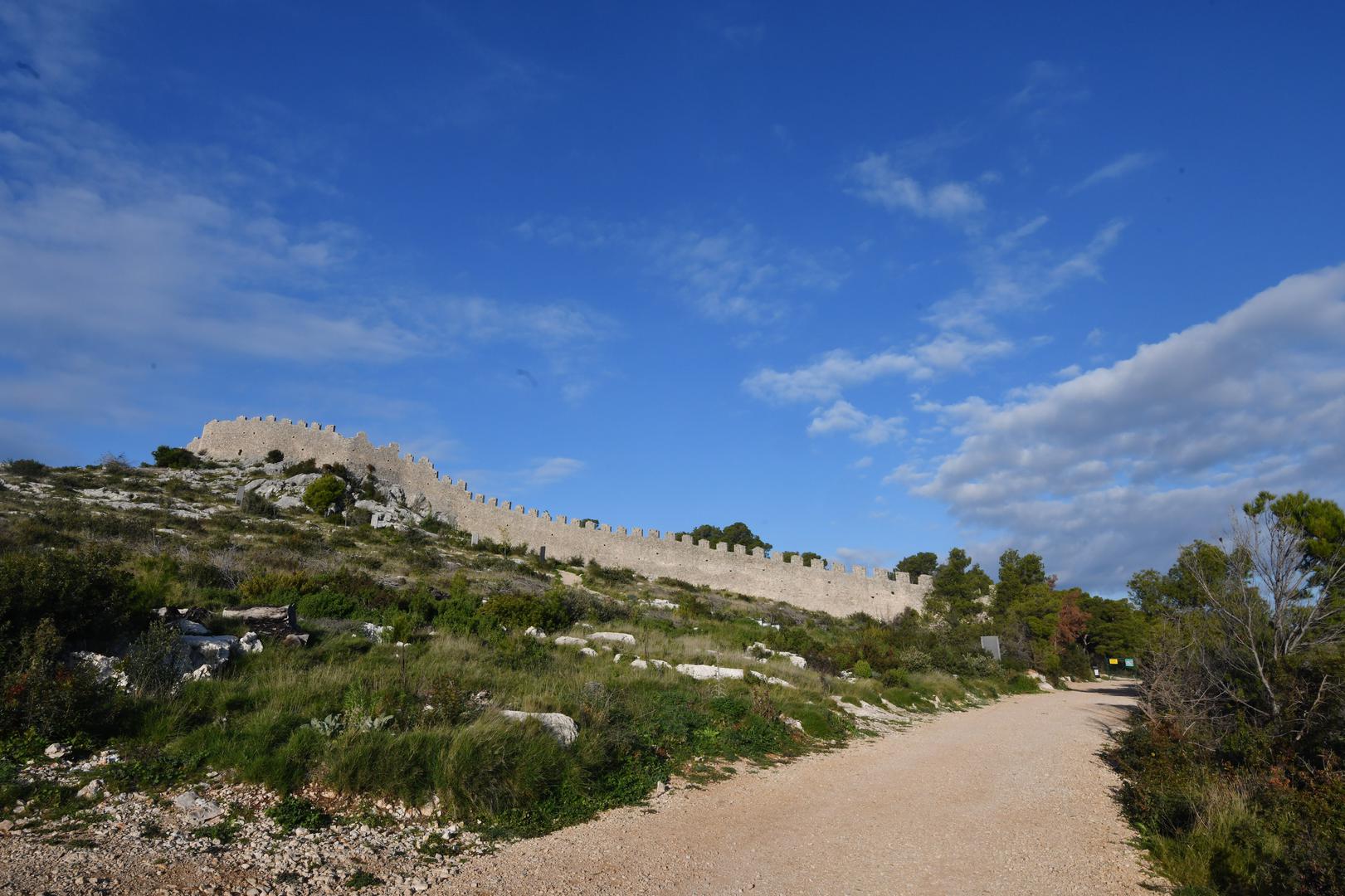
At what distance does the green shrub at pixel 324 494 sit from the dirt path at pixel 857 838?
3672 cm

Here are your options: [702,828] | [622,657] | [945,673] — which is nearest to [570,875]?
[702,828]

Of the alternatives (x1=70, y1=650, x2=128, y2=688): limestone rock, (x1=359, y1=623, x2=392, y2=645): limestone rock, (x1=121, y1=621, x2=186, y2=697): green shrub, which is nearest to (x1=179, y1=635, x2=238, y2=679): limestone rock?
(x1=121, y1=621, x2=186, y2=697): green shrub

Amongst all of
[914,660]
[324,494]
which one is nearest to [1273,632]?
[914,660]

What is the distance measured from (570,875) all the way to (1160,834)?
6188 millimetres

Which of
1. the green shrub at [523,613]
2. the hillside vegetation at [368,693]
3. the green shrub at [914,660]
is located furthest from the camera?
the green shrub at [914,660]

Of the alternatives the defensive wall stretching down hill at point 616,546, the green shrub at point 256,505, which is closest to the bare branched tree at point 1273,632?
the defensive wall stretching down hill at point 616,546

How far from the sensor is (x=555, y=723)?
844cm

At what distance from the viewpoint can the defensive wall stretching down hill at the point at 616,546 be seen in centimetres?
4391

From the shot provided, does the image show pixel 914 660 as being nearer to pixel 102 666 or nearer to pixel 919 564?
pixel 102 666

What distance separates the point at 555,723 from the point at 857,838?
3.52 meters

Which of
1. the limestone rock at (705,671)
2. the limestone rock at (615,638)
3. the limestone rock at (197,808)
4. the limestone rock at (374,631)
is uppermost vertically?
the limestone rock at (374,631)

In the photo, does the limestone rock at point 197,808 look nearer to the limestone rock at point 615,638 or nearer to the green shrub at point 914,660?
the limestone rock at point 615,638

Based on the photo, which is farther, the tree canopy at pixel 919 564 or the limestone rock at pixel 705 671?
the tree canopy at pixel 919 564

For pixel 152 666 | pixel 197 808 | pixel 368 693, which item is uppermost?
pixel 152 666
